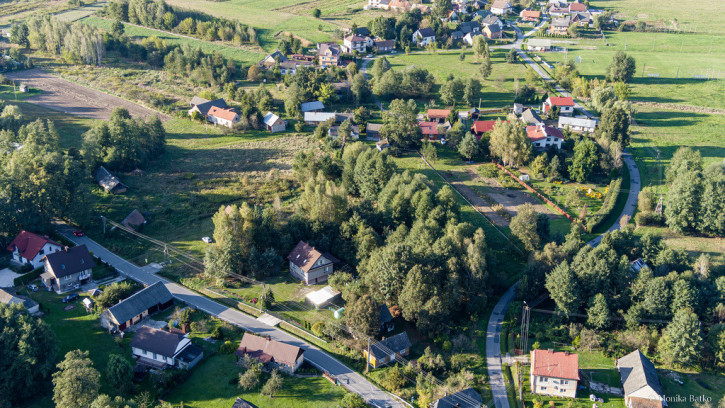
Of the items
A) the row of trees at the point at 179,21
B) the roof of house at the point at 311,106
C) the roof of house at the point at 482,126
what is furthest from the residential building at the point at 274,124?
the row of trees at the point at 179,21

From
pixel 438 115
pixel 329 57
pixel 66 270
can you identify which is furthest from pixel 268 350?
pixel 329 57

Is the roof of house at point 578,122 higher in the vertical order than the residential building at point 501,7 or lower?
lower

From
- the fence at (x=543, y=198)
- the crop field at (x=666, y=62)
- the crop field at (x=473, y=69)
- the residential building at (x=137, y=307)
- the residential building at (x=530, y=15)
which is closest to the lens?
the residential building at (x=137, y=307)

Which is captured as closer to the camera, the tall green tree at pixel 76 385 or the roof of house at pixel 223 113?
the tall green tree at pixel 76 385

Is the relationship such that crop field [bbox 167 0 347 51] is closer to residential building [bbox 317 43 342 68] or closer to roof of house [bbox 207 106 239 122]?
residential building [bbox 317 43 342 68]

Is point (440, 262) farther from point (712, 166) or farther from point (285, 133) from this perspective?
point (285, 133)

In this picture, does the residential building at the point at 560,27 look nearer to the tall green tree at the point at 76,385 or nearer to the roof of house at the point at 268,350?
the roof of house at the point at 268,350

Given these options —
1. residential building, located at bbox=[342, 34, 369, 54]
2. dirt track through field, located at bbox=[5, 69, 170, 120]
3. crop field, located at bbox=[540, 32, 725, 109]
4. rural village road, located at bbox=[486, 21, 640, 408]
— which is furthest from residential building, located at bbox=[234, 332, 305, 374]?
residential building, located at bbox=[342, 34, 369, 54]

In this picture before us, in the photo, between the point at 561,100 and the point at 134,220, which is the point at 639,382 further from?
the point at 561,100
